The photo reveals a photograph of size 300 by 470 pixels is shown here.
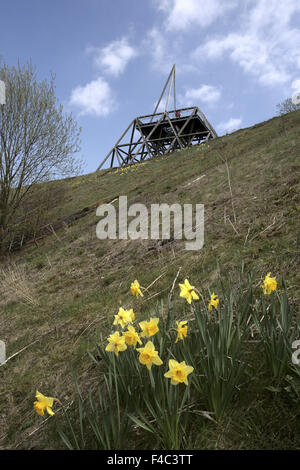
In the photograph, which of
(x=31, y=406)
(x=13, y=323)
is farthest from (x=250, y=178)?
(x=31, y=406)

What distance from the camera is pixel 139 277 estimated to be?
4.36 meters

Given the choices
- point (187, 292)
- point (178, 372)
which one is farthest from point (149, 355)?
point (187, 292)

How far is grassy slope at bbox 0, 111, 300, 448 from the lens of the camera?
2.03 metres

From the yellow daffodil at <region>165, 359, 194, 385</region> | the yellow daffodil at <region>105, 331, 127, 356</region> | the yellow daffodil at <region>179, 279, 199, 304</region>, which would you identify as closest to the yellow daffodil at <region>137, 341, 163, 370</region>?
the yellow daffodil at <region>165, 359, 194, 385</region>

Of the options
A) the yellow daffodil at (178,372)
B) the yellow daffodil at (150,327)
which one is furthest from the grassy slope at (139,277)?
the yellow daffodil at (150,327)

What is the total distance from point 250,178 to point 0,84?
7.71 meters

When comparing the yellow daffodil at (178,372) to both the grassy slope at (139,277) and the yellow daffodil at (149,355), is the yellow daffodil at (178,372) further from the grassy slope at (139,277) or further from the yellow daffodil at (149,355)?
the grassy slope at (139,277)

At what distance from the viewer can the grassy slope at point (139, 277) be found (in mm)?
2033

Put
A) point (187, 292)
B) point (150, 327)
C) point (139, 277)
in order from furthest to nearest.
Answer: point (139, 277) < point (187, 292) < point (150, 327)

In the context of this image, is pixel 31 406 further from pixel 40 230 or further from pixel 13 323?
pixel 40 230

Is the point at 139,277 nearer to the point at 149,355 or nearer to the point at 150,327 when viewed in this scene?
the point at 150,327

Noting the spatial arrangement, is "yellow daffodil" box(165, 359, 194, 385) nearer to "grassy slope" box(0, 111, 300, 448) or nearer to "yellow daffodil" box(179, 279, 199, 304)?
"grassy slope" box(0, 111, 300, 448)
